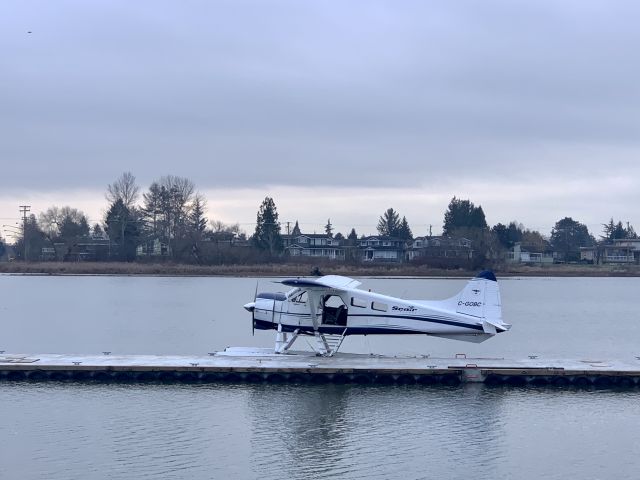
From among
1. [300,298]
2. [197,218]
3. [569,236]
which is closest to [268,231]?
[197,218]

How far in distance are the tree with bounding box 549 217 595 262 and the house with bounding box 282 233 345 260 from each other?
98.6ft

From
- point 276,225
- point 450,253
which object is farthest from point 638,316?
point 276,225

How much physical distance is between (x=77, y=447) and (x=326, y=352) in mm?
7436

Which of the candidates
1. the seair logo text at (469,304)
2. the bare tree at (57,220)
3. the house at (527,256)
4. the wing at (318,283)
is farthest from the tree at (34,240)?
the seair logo text at (469,304)

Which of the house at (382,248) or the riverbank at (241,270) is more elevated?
the house at (382,248)

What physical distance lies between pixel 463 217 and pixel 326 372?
8555 centimetres

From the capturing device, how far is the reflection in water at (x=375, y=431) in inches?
558

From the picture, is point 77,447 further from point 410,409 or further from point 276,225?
point 276,225

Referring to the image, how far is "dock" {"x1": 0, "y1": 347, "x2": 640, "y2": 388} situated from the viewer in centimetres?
1922

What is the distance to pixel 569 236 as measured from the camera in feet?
429

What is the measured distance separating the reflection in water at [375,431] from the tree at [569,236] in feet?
345

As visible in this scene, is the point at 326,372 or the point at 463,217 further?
the point at 463,217

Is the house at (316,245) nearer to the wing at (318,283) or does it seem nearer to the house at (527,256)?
the house at (527,256)

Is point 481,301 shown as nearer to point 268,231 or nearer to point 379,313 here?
point 379,313
